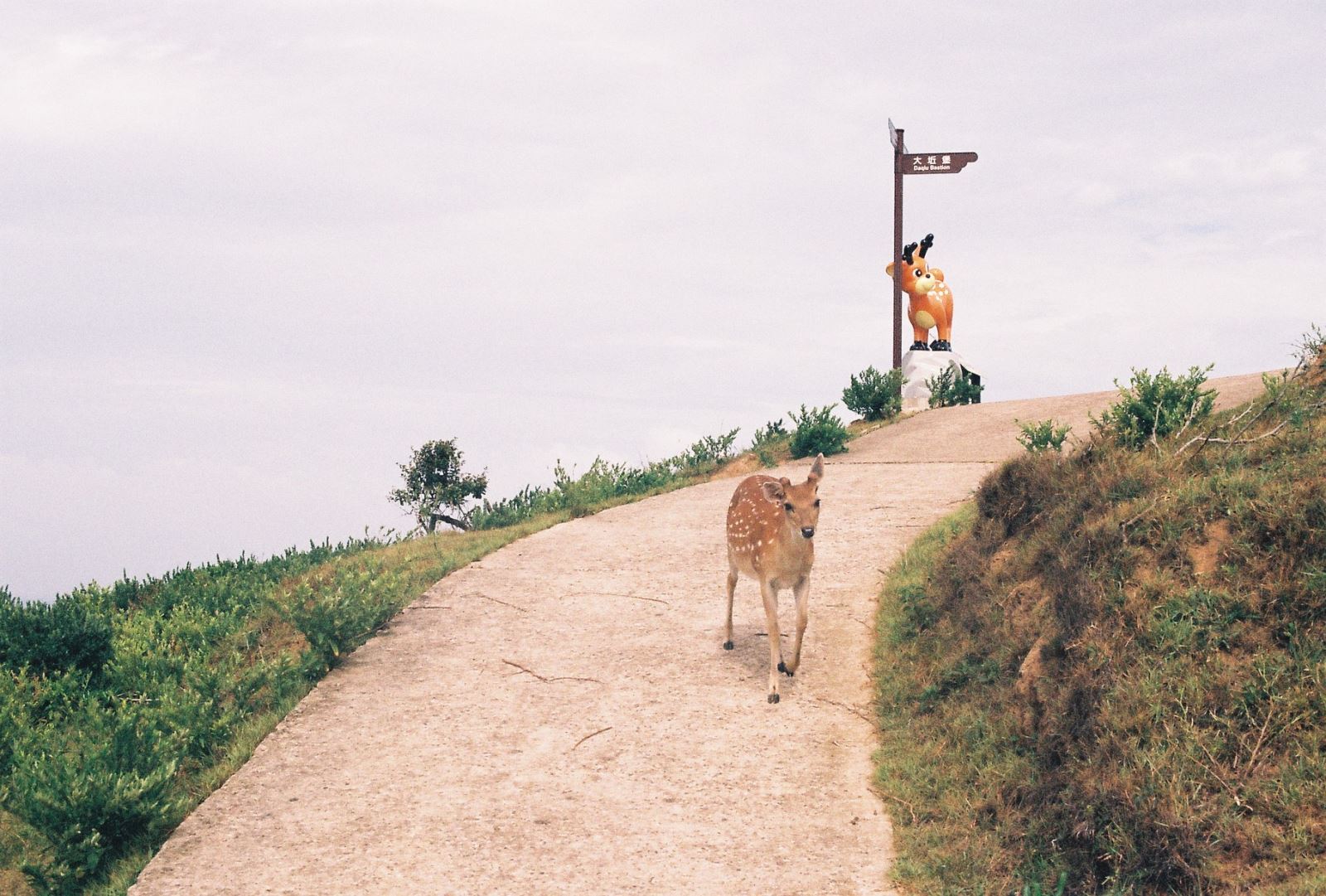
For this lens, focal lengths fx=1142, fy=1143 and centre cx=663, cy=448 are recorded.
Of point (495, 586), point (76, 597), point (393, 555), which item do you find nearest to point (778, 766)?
point (495, 586)

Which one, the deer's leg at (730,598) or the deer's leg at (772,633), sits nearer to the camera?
the deer's leg at (772,633)

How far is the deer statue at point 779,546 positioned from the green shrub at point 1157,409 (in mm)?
3670

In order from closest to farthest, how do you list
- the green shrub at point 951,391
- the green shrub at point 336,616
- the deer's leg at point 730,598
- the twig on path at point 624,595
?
the deer's leg at point 730,598
the green shrub at point 336,616
the twig on path at point 624,595
the green shrub at point 951,391

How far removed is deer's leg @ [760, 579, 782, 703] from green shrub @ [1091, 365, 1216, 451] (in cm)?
431

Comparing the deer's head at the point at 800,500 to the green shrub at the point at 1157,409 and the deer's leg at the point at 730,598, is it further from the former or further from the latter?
the green shrub at the point at 1157,409

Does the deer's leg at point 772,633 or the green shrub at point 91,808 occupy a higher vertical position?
the deer's leg at point 772,633

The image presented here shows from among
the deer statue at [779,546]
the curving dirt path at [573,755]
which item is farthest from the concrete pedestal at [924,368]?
the deer statue at [779,546]

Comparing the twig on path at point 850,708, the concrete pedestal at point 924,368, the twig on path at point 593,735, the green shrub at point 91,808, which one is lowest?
the green shrub at point 91,808

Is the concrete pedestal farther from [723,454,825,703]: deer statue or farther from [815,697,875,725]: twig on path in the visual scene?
[815,697,875,725]: twig on path

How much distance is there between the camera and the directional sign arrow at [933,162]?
1249 inches

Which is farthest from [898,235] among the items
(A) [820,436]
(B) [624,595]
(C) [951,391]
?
(B) [624,595]

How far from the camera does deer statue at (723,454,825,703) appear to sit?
11.8m

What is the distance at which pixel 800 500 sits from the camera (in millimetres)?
11734

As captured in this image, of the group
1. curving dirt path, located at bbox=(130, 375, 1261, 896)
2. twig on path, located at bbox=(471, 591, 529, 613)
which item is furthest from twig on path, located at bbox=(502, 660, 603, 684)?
twig on path, located at bbox=(471, 591, 529, 613)
